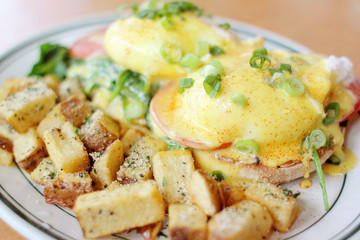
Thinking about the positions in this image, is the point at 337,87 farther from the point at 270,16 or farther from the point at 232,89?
the point at 270,16

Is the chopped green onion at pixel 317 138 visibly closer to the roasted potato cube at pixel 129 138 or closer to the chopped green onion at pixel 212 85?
the chopped green onion at pixel 212 85

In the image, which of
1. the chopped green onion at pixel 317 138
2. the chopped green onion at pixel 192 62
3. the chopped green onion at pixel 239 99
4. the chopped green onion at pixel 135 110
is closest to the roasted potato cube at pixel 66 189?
the chopped green onion at pixel 135 110

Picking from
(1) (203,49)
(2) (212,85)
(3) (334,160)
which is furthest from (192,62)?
(3) (334,160)

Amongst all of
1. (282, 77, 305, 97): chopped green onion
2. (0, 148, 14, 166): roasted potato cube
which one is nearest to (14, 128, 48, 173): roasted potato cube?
(0, 148, 14, 166): roasted potato cube

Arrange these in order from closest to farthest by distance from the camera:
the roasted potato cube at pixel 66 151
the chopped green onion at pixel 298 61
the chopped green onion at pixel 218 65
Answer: the roasted potato cube at pixel 66 151, the chopped green onion at pixel 218 65, the chopped green onion at pixel 298 61

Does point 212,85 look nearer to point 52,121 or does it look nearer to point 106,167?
point 106,167

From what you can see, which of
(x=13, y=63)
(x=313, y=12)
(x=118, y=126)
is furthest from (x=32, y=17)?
(x=313, y=12)
